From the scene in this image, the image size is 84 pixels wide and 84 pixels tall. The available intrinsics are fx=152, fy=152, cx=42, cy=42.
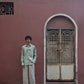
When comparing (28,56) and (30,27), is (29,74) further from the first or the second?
(30,27)

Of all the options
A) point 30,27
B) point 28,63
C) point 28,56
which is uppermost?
point 30,27

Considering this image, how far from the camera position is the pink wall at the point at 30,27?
4.83m

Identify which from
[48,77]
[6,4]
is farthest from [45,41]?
[6,4]

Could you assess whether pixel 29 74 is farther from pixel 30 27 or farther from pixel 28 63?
pixel 30 27

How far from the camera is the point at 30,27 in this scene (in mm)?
4852

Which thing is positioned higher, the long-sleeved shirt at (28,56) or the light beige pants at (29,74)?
the long-sleeved shirt at (28,56)

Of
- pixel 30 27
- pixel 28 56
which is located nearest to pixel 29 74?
pixel 28 56

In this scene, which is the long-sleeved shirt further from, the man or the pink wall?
the pink wall

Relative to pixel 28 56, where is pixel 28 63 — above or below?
below

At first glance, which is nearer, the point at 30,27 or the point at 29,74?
the point at 29,74

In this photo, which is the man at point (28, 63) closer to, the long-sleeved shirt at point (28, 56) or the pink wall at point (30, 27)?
the long-sleeved shirt at point (28, 56)

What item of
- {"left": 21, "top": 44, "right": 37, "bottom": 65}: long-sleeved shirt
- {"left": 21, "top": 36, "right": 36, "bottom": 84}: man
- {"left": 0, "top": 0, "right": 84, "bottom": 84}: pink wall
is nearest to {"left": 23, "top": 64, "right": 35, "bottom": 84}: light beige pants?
{"left": 21, "top": 36, "right": 36, "bottom": 84}: man

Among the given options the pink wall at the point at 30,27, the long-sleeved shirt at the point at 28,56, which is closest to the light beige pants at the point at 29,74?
the long-sleeved shirt at the point at 28,56

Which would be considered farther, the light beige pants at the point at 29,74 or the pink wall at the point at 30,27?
the pink wall at the point at 30,27
